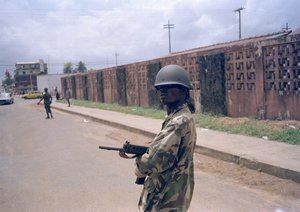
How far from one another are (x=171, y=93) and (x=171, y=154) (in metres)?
0.41

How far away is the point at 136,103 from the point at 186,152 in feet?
63.2

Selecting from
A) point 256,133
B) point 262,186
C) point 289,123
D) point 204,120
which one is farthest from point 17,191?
point 204,120

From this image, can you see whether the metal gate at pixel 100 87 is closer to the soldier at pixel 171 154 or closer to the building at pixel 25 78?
the soldier at pixel 171 154

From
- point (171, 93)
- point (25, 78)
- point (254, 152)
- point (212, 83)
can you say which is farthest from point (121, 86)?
point (25, 78)

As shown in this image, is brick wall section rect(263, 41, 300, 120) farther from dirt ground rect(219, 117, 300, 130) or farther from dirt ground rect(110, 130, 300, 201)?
dirt ground rect(110, 130, 300, 201)

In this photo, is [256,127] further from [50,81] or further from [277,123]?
[50,81]

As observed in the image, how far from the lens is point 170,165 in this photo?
214cm

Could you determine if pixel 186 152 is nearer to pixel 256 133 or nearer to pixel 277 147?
pixel 277 147

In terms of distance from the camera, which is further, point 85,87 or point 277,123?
point 85,87

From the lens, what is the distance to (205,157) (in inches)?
311

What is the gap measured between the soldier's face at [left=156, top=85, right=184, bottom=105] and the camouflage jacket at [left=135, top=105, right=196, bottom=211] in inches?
3.0

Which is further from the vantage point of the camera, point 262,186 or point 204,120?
point 204,120

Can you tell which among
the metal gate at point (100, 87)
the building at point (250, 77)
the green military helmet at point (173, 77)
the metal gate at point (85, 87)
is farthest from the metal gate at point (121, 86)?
the green military helmet at point (173, 77)

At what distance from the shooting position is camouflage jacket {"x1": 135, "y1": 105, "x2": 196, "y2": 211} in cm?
210
